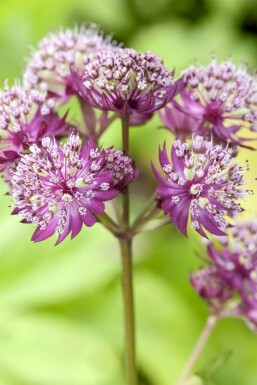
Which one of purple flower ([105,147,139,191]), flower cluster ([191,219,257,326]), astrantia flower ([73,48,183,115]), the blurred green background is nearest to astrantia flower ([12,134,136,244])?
purple flower ([105,147,139,191])

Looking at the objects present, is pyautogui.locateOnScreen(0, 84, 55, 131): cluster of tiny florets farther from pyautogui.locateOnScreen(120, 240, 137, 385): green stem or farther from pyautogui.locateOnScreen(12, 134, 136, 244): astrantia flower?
pyautogui.locateOnScreen(120, 240, 137, 385): green stem

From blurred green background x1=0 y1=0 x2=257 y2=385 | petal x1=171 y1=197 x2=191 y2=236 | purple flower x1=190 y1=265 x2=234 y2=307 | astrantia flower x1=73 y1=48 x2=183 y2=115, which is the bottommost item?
blurred green background x1=0 y1=0 x2=257 y2=385

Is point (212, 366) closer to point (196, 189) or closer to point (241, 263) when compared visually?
point (241, 263)

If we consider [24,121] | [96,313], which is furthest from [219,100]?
[96,313]

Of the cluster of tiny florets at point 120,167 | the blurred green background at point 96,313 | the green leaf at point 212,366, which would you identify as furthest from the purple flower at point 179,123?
the blurred green background at point 96,313

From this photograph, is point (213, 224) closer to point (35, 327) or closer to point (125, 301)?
point (125, 301)

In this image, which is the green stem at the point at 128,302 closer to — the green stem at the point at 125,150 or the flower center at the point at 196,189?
the green stem at the point at 125,150
